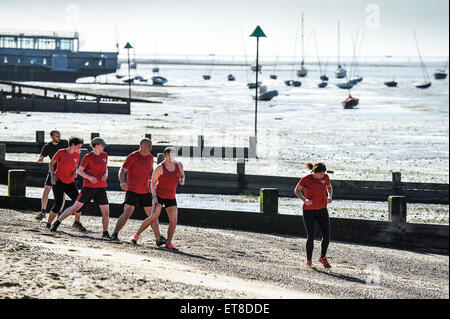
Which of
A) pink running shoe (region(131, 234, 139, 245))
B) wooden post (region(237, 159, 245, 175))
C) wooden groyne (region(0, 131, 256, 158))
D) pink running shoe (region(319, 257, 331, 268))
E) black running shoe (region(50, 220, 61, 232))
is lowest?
pink running shoe (region(319, 257, 331, 268))

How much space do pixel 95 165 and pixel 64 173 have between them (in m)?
1.02

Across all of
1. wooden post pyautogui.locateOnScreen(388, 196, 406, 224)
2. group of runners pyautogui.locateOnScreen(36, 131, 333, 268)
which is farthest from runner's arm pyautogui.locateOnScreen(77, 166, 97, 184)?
wooden post pyautogui.locateOnScreen(388, 196, 406, 224)

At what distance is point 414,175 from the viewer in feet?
92.2

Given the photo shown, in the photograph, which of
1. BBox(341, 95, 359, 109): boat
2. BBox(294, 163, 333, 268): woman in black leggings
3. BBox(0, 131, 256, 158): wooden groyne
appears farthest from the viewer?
BBox(341, 95, 359, 109): boat

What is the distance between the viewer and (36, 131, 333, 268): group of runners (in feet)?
35.0

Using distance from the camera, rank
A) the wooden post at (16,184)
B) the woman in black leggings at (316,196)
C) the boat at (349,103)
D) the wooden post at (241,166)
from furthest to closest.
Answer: the boat at (349,103) → the wooden post at (241,166) → the wooden post at (16,184) → the woman in black leggings at (316,196)

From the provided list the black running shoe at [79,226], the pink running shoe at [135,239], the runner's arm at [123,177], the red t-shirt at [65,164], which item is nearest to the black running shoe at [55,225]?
the black running shoe at [79,226]

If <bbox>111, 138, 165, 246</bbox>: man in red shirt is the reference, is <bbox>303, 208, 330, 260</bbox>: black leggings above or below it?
below

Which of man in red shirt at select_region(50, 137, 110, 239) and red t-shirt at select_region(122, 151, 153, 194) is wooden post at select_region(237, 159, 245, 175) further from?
red t-shirt at select_region(122, 151, 153, 194)

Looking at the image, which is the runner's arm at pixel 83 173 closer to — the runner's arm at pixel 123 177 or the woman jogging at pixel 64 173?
the woman jogging at pixel 64 173

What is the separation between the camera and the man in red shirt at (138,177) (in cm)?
1122

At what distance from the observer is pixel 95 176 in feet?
39.4
